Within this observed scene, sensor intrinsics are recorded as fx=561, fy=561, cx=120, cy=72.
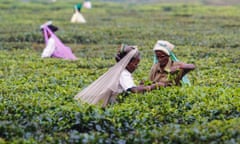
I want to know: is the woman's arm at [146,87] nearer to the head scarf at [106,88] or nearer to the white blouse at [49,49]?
the head scarf at [106,88]

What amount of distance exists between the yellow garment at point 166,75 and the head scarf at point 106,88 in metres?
0.62

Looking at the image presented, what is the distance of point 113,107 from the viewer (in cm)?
761

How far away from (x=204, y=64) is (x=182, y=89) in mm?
5455

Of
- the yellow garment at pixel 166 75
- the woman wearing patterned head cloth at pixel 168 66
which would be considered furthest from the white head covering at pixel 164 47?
the yellow garment at pixel 166 75

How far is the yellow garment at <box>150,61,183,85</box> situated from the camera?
8711 mm

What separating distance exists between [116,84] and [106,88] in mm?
170

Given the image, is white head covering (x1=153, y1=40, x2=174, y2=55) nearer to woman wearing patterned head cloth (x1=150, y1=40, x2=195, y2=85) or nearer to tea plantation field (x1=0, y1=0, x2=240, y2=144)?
woman wearing patterned head cloth (x1=150, y1=40, x2=195, y2=85)

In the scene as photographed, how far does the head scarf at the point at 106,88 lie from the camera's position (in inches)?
320

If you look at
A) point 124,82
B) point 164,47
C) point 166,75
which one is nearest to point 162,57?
point 164,47

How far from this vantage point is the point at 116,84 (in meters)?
8.20

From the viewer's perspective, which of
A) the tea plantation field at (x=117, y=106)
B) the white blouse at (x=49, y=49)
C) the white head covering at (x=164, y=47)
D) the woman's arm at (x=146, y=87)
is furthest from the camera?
the white blouse at (x=49, y=49)

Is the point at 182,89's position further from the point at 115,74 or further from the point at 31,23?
the point at 31,23

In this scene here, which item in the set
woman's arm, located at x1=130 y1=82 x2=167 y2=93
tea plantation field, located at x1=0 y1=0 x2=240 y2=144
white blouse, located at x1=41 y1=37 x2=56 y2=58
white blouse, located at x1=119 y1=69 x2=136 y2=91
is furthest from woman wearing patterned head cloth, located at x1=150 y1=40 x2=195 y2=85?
white blouse, located at x1=41 y1=37 x2=56 y2=58

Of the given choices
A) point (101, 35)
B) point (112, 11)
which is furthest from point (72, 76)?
point (112, 11)
